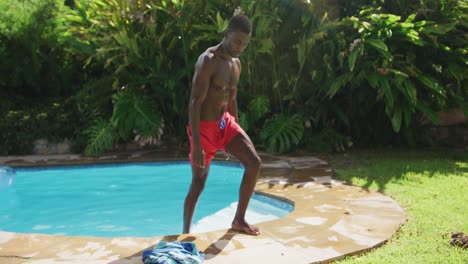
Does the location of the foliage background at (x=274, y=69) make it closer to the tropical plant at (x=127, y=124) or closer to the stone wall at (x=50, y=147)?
the tropical plant at (x=127, y=124)

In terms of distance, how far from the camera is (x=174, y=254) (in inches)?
116

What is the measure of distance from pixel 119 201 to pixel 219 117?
2973mm

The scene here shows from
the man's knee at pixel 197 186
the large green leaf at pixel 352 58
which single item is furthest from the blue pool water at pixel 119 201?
the large green leaf at pixel 352 58

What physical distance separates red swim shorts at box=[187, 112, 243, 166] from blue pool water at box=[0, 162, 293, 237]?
138cm

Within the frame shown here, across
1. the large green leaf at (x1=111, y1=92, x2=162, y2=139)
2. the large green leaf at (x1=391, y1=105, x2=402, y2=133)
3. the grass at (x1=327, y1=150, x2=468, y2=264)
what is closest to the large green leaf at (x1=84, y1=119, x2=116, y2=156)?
the large green leaf at (x1=111, y1=92, x2=162, y2=139)

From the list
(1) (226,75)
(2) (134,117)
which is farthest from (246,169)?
(2) (134,117)

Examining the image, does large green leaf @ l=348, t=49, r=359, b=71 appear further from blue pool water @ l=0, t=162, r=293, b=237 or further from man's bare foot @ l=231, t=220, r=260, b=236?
man's bare foot @ l=231, t=220, r=260, b=236

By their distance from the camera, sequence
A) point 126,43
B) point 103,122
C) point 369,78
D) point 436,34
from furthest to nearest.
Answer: point 103,122 → point 126,43 → point 436,34 → point 369,78

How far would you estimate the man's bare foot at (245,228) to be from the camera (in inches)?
140

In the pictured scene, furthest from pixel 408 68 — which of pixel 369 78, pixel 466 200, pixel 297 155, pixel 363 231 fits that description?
pixel 363 231

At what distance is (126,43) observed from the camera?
321 inches

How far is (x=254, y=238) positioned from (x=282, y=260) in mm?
482

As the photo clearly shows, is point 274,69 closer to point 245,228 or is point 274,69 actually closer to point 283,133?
point 283,133

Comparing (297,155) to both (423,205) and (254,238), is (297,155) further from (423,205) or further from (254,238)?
(254,238)
